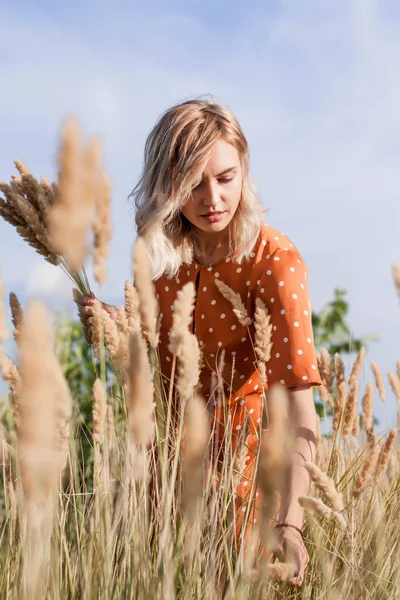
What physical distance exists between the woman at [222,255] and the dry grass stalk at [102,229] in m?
0.43

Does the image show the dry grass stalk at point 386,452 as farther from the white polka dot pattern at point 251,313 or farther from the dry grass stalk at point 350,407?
the white polka dot pattern at point 251,313

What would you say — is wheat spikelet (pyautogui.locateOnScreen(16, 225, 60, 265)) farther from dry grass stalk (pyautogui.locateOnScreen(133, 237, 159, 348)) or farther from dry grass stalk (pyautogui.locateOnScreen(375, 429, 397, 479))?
dry grass stalk (pyautogui.locateOnScreen(375, 429, 397, 479))

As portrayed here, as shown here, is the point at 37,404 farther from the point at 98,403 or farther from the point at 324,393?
the point at 324,393

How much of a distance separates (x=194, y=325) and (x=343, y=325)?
2029 mm

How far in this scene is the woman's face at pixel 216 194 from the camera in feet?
5.64

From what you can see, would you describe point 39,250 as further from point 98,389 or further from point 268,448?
point 268,448

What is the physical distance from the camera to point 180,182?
176cm

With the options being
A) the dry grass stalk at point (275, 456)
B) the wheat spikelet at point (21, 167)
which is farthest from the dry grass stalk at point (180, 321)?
the wheat spikelet at point (21, 167)

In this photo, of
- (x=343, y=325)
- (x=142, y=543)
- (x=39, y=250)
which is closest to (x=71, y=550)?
(x=142, y=543)

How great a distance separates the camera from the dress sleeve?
1.61m

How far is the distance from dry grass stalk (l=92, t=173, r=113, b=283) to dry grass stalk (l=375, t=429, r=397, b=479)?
29.0 inches

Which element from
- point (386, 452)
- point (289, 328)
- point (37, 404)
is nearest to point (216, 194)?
point (289, 328)

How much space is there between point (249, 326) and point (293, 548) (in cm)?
70

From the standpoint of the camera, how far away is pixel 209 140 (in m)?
1.78
